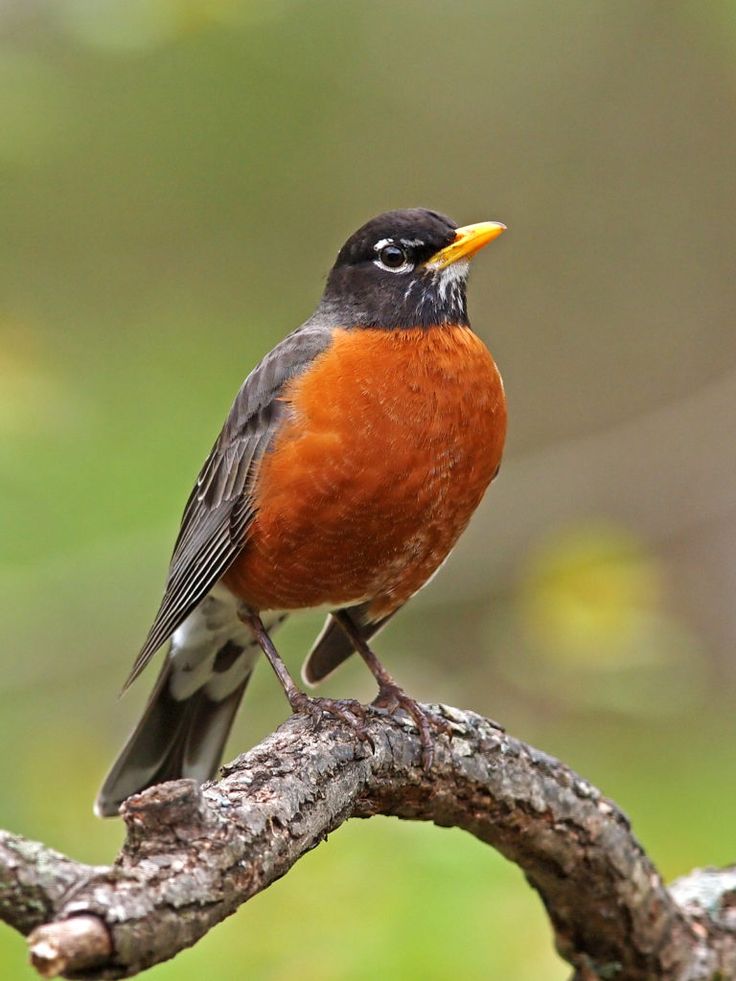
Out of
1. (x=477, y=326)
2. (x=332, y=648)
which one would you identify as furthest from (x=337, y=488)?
(x=477, y=326)

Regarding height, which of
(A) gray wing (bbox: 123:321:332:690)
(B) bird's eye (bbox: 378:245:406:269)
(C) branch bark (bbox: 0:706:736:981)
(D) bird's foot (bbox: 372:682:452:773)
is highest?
(B) bird's eye (bbox: 378:245:406:269)

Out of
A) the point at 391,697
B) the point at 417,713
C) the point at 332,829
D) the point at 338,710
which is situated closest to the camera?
the point at 332,829

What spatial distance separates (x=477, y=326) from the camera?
8297 millimetres

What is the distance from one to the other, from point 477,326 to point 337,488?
4617 mm

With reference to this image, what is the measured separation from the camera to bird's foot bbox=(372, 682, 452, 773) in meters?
3.51

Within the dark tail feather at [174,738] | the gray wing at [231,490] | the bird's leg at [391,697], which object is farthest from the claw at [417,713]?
the dark tail feather at [174,738]

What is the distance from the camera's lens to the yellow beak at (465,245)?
A: 430 centimetres

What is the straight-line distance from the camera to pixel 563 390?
28.3ft

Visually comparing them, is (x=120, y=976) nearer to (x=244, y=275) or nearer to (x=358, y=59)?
(x=358, y=59)

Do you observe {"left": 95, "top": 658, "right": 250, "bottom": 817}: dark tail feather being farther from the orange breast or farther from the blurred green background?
the orange breast

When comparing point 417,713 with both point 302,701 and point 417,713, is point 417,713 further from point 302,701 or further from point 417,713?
point 302,701

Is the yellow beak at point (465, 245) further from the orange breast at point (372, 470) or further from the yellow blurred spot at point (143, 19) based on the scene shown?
the yellow blurred spot at point (143, 19)

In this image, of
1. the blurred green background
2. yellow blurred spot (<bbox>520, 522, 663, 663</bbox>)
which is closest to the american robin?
the blurred green background

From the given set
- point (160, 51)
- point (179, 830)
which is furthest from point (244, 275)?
point (179, 830)
